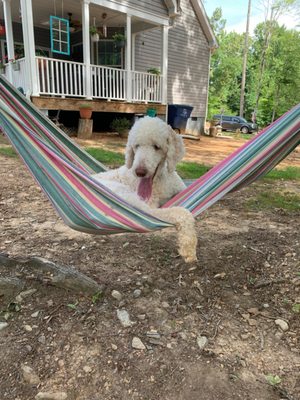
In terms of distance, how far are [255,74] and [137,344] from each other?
1373 inches

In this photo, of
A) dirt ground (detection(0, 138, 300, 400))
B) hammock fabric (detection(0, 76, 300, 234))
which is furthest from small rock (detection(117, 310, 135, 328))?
hammock fabric (detection(0, 76, 300, 234))

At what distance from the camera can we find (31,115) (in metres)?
2.39

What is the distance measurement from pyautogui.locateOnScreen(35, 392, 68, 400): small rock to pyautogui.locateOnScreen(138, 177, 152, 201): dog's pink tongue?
4.04 feet

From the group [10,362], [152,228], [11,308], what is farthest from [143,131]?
[10,362]

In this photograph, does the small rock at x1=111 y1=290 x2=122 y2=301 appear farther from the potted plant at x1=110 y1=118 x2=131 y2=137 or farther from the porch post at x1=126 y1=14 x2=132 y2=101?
the porch post at x1=126 y1=14 x2=132 y2=101

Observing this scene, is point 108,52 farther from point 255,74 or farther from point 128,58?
Result: point 255,74

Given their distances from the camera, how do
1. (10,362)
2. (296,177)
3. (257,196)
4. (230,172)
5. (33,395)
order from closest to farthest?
(33,395), (10,362), (230,172), (257,196), (296,177)

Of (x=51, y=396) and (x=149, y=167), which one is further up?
(x=149, y=167)

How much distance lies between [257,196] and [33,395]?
345 cm

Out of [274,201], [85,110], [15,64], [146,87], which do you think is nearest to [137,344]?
[274,201]

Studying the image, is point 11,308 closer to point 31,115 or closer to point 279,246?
point 31,115

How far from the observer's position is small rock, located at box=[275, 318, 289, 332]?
1.76 metres

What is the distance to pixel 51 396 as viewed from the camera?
1.34 metres

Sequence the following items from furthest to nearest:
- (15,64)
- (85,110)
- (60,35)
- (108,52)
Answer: (108,52) < (60,35) < (15,64) < (85,110)
